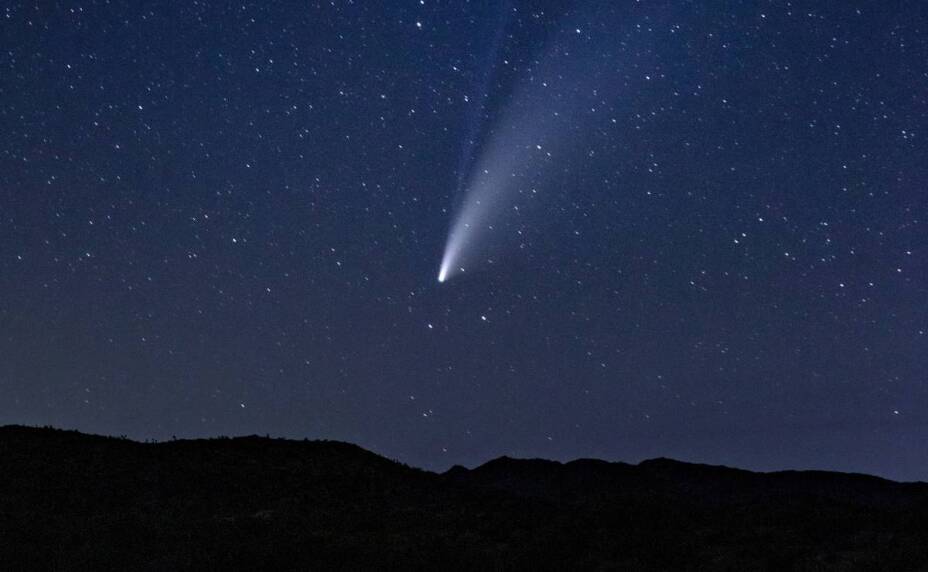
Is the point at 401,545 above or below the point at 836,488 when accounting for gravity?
below

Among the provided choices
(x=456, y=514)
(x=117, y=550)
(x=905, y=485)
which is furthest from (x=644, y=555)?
(x=905, y=485)

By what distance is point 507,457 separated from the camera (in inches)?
1644

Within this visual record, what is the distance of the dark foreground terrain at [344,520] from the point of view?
53.0 ft

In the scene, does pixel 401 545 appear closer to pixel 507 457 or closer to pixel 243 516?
pixel 243 516

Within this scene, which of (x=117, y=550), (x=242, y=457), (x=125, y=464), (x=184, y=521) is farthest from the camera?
(x=242, y=457)

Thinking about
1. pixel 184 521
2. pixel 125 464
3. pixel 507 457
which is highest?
pixel 507 457

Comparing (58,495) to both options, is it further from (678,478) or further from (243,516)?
(678,478)

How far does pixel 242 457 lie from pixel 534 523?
38.4 ft

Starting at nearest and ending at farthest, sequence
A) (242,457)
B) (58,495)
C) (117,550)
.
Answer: (117,550) < (58,495) < (242,457)

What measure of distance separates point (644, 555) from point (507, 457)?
25.7 meters

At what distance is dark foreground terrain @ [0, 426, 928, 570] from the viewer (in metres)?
16.1

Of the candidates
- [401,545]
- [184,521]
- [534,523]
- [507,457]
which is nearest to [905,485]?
[507,457]

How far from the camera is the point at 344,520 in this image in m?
21.4

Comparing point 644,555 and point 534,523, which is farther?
point 534,523
